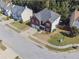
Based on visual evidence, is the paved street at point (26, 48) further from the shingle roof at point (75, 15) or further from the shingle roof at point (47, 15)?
the shingle roof at point (75, 15)

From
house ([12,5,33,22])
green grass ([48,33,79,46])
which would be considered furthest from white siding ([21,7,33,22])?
green grass ([48,33,79,46])

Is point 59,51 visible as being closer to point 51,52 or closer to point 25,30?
point 51,52

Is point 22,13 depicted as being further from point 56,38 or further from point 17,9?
point 56,38

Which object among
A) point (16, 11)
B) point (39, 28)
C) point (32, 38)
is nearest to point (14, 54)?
point (32, 38)

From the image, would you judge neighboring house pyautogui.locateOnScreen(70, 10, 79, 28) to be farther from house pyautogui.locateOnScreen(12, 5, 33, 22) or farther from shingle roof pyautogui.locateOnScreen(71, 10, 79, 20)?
house pyautogui.locateOnScreen(12, 5, 33, 22)

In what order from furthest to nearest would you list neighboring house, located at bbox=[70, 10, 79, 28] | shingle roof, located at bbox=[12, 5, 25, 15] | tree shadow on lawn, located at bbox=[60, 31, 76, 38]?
shingle roof, located at bbox=[12, 5, 25, 15]
neighboring house, located at bbox=[70, 10, 79, 28]
tree shadow on lawn, located at bbox=[60, 31, 76, 38]
